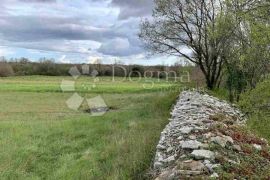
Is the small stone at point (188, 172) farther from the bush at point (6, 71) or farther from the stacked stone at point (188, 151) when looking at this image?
the bush at point (6, 71)

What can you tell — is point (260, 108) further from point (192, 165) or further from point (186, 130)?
point (192, 165)

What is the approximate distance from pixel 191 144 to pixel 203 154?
705 mm

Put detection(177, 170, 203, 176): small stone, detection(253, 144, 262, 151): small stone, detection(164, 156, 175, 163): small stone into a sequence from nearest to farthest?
detection(177, 170, 203, 176): small stone
detection(164, 156, 175, 163): small stone
detection(253, 144, 262, 151): small stone

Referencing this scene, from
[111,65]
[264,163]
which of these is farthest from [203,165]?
[111,65]

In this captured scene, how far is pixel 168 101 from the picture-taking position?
941 inches

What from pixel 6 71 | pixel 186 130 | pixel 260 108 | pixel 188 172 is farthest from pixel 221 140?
pixel 6 71

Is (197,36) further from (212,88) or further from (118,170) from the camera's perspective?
(118,170)

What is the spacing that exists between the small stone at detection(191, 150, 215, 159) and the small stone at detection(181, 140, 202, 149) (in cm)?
37

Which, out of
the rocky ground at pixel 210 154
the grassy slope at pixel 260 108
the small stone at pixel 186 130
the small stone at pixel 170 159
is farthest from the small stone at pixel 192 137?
the grassy slope at pixel 260 108

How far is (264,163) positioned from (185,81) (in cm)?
3036

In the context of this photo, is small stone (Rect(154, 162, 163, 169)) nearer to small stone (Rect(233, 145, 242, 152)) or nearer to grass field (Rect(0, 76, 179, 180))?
grass field (Rect(0, 76, 179, 180))

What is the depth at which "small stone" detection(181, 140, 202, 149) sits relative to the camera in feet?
23.7

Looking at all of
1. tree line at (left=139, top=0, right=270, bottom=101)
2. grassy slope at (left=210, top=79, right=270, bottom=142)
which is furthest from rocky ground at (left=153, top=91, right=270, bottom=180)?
tree line at (left=139, top=0, right=270, bottom=101)

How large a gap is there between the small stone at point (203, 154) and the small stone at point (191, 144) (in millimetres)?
374
